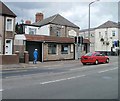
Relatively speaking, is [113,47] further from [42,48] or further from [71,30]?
[42,48]

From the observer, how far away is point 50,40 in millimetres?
34969

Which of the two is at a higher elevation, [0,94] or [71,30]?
[71,30]

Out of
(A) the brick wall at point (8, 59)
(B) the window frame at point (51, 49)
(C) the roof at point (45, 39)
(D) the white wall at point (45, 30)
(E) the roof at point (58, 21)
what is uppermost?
(E) the roof at point (58, 21)

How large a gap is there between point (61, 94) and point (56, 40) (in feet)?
88.8

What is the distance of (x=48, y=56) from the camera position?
113ft

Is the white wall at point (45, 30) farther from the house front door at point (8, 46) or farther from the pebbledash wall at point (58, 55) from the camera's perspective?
the house front door at point (8, 46)

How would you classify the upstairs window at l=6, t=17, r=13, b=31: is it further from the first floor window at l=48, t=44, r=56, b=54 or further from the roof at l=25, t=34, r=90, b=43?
the first floor window at l=48, t=44, r=56, b=54

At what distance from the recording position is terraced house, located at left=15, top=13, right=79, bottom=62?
1296 inches

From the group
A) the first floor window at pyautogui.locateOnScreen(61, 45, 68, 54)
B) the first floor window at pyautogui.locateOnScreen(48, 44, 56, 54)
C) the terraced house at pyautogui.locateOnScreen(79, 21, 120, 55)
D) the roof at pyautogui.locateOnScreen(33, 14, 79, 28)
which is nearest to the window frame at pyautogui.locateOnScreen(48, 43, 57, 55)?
the first floor window at pyautogui.locateOnScreen(48, 44, 56, 54)

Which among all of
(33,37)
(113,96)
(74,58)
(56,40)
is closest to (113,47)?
(74,58)

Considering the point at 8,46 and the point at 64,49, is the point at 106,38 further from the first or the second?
the point at 8,46

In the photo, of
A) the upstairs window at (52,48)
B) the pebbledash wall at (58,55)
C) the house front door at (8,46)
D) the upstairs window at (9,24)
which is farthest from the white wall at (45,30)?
the house front door at (8,46)

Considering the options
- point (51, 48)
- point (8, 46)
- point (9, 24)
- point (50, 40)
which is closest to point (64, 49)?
point (51, 48)

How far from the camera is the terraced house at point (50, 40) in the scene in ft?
108
